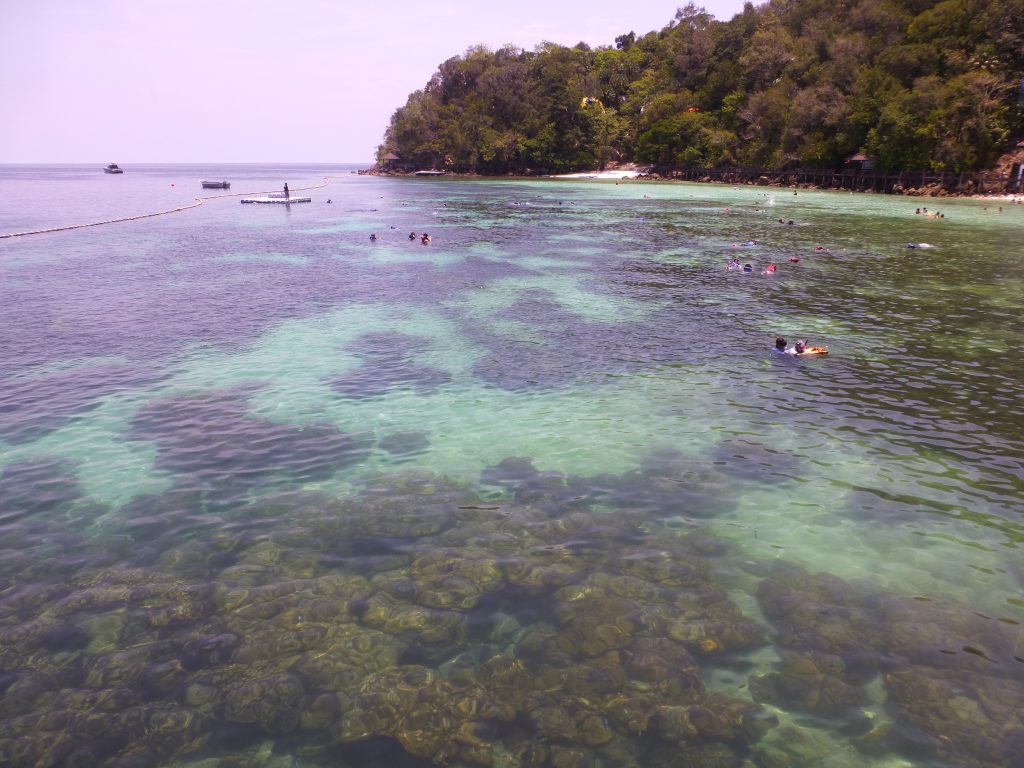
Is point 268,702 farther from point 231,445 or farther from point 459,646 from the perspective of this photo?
point 231,445

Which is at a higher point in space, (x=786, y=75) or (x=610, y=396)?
(x=786, y=75)

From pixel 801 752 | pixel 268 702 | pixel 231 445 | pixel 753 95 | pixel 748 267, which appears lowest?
pixel 801 752

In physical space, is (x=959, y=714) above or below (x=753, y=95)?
below

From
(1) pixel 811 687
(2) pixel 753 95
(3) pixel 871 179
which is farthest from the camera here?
(2) pixel 753 95

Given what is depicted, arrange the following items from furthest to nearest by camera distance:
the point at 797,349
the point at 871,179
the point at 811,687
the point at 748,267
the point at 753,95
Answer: the point at 753,95
the point at 871,179
the point at 748,267
the point at 797,349
the point at 811,687

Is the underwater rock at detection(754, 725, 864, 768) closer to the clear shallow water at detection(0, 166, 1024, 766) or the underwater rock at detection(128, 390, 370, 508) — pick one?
the clear shallow water at detection(0, 166, 1024, 766)

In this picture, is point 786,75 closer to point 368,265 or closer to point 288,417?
point 368,265

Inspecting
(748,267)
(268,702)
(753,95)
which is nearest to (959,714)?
(268,702)

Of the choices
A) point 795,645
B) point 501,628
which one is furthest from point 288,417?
point 795,645

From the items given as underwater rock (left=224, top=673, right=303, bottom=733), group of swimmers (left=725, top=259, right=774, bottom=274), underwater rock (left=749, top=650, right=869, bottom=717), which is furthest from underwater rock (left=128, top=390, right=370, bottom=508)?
group of swimmers (left=725, top=259, right=774, bottom=274)
